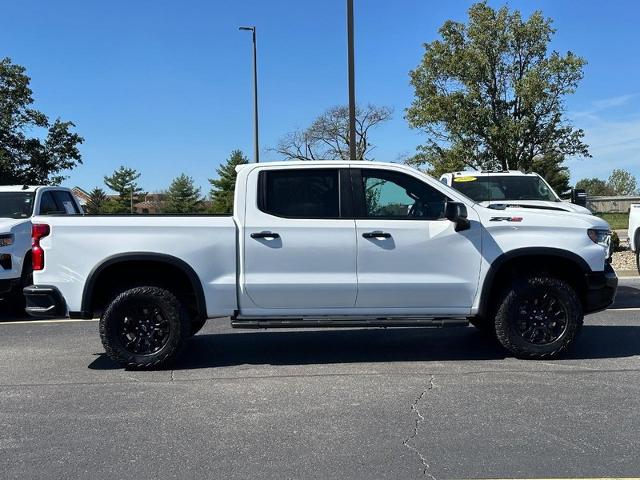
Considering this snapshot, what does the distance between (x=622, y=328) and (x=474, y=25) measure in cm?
1526

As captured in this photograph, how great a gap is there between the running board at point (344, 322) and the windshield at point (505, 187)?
18.1 feet

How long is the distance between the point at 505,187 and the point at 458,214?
5.85m

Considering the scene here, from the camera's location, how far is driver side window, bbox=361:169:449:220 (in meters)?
6.19

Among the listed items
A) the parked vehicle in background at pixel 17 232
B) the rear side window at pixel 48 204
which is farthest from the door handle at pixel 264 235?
the rear side window at pixel 48 204

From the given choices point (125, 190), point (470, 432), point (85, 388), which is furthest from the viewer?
point (125, 190)

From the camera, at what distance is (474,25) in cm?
2072

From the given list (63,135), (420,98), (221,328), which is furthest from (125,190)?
(221,328)

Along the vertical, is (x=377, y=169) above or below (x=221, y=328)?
above

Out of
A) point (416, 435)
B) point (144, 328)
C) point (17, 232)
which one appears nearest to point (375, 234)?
point (416, 435)

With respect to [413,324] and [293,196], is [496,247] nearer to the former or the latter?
[413,324]

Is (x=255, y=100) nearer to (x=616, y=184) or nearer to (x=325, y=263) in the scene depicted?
(x=325, y=263)

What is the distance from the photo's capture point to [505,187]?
37.3ft

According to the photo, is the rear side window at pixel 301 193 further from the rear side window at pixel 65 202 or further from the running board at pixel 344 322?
the rear side window at pixel 65 202

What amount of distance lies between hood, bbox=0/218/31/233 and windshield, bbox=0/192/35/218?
68cm
